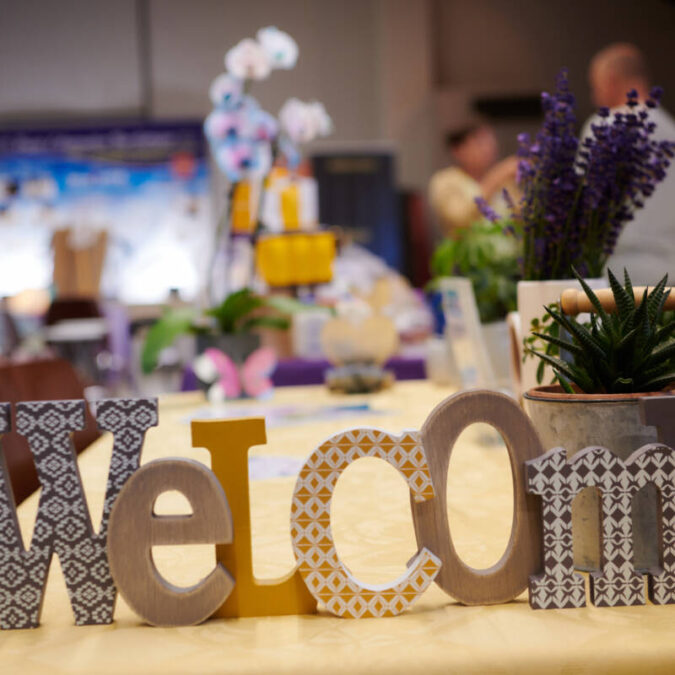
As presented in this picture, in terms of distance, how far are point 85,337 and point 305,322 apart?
204 inches

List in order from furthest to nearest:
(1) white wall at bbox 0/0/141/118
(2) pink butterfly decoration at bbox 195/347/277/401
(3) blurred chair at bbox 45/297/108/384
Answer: (1) white wall at bbox 0/0/141/118 < (3) blurred chair at bbox 45/297/108/384 < (2) pink butterfly decoration at bbox 195/347/277/401

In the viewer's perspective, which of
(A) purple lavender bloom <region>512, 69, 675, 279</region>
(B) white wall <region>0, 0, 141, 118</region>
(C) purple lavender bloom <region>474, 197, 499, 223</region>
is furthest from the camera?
(B) white wall <region>0, 0, 141, 118</region>

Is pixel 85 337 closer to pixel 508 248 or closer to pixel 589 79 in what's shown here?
pixel 589 79

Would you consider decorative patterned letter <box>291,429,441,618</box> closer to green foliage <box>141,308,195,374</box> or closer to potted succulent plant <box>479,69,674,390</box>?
potted succulent plant <box>479,69,674,390</box>

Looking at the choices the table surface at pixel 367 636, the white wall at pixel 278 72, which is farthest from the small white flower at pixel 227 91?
the white wall at pixel 278 72

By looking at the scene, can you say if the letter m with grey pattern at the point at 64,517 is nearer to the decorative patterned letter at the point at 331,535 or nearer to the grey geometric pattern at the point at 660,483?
the decorative patterned letter at the point at 331,535

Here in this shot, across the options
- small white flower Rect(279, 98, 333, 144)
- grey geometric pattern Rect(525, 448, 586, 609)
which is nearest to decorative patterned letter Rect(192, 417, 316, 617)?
grey geometric pattern Rect(525, 448, 586, 609)

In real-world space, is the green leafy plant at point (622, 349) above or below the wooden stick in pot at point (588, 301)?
below

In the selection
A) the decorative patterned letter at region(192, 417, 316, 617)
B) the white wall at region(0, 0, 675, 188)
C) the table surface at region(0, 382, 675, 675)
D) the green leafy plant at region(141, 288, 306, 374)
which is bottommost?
the table surface at region(0, 382, 675, 675)

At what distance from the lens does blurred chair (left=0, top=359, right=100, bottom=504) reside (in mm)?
1480

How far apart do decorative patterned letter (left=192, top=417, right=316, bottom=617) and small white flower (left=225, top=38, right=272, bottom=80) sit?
1382 millimetres

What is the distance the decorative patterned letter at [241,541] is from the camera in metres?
0.58

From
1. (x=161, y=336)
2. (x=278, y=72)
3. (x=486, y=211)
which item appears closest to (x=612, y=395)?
(x=486, y=211)

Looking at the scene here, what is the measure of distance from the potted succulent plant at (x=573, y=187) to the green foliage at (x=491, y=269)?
0.31 m
